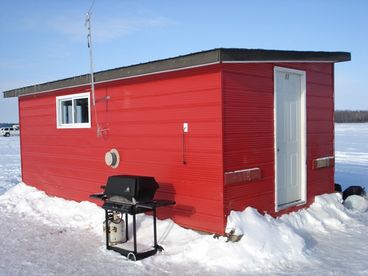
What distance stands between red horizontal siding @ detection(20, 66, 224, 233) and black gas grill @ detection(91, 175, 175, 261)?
74 centimetres

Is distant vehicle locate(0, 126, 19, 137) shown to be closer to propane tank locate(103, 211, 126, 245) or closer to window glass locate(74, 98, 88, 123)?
window glass locate(74, 98, 88, 123)

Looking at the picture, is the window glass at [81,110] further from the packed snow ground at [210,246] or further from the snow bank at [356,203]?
the snow bank at [356,203]

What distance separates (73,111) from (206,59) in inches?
172

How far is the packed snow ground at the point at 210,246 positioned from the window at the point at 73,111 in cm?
209

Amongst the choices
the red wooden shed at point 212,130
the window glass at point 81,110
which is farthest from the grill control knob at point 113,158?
the window glass at point 81,110

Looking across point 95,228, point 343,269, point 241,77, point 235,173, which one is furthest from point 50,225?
point 343,269

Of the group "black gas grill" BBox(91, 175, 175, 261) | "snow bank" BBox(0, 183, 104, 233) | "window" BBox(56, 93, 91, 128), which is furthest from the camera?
"window" BBox(56, 93, 91, 128)

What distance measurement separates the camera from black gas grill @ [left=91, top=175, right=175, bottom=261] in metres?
5.71

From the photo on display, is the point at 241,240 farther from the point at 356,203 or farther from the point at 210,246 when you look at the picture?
the point at 356,203

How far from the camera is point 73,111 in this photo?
30.4 feet

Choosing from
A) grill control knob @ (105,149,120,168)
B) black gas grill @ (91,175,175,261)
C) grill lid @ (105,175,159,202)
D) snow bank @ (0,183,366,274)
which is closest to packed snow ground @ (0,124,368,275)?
snow bank @ (0,183,366,274)

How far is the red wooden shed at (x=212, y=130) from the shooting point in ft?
20.3

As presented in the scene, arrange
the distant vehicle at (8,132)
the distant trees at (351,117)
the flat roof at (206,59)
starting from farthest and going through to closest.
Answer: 1. the distant trees at (351,117)
2. the distant vehicle at (8,132)
3. the flat roof at (206,59)

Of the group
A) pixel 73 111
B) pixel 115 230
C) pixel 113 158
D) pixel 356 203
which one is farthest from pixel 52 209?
pixel 356 203
